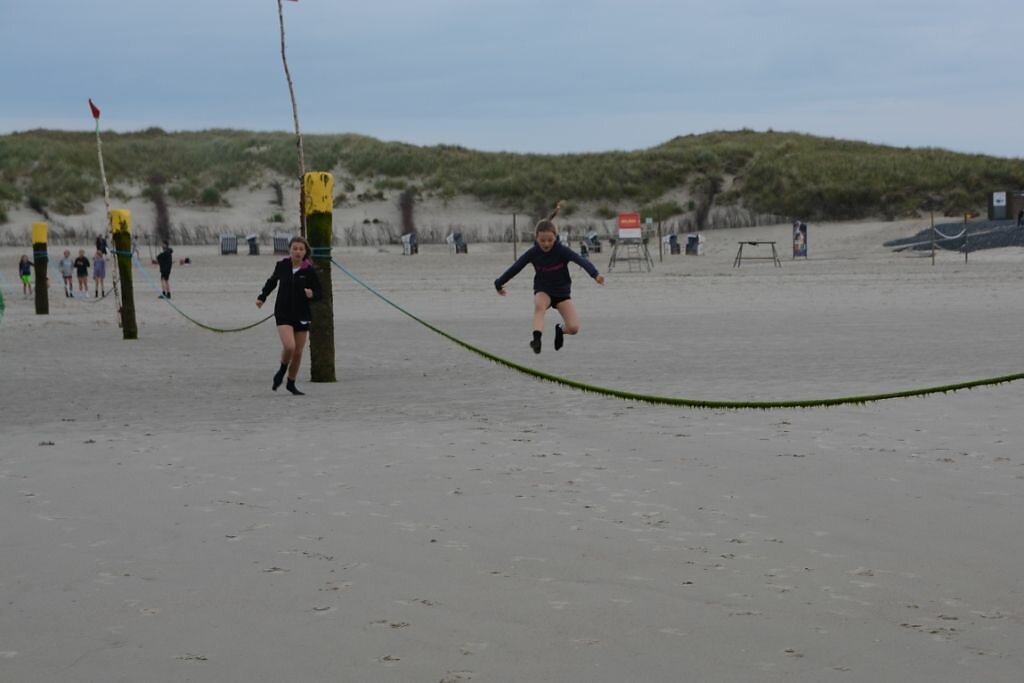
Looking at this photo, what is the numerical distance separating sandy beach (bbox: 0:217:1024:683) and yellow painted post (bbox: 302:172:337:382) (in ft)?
0.78

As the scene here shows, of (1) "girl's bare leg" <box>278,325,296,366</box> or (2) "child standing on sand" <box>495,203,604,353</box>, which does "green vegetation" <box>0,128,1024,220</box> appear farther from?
(1) "girl's bare leg" <box>278,325,296,366</box>

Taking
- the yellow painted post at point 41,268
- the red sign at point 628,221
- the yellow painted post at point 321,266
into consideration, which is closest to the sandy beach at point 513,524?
the yellow painted post at point 321,266

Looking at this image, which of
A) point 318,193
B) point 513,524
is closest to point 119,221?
point 318,193

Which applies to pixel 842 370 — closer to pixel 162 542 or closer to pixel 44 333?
pixel 162 542

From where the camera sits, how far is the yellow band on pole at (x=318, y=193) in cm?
1318

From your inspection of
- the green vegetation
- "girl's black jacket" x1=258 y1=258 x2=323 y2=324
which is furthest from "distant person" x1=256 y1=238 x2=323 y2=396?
the green vegetation

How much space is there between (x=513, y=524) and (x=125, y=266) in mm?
15105

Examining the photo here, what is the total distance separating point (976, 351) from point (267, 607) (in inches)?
437

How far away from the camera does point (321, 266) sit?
1320 centimetres

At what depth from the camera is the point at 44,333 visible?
21109mm

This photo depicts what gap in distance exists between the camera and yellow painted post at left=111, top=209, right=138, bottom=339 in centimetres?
1950

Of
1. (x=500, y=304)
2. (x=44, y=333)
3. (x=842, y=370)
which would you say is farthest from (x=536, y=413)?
(x=500, y=304)

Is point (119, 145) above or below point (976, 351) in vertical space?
above

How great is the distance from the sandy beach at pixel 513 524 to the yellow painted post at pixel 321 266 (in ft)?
0.78
